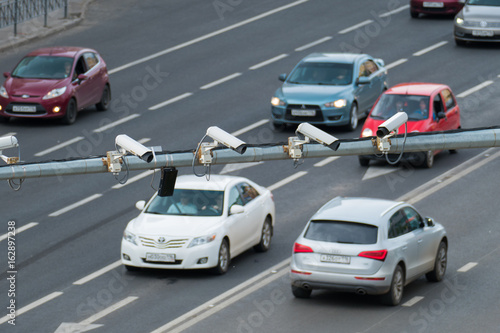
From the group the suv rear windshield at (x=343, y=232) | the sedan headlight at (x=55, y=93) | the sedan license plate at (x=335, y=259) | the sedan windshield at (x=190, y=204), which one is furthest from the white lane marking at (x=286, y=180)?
the sedan license plate at (x=335, y=259)

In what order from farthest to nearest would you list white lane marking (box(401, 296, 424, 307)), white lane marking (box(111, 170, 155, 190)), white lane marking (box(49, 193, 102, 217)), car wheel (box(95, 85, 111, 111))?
car wheel (box(95, 85, 111, 111)) → white lane marking (box(111, 170, 155, 190)) → white lane marking (box(49, 193, 102, 217)) → white lane marking (box(401, 296, 424, 307))

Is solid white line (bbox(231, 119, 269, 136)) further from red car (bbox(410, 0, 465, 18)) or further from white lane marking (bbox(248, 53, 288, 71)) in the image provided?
red car (bbox(410, 0, 465, 18))

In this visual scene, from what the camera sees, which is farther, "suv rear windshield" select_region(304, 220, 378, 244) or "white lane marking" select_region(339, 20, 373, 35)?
"white lane marking" select_region(339, 20, 373, 35)

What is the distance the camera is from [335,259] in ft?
63.4

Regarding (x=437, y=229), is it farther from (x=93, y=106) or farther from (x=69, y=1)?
(x=69, y=1)

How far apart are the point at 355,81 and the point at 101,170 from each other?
→ 19.1 metres

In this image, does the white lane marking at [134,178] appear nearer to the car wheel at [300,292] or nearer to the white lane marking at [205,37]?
the car wheel at [300,292]

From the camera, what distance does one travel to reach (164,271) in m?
22.0

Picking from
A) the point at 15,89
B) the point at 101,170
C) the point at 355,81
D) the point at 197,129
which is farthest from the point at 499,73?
the point at 101,170

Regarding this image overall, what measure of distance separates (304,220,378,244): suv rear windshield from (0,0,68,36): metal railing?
21144mm

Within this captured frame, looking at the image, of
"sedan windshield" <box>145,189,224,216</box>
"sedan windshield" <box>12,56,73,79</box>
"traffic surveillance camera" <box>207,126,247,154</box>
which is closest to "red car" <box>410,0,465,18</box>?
"sedan windshield" <box>12,56,73,79</box>

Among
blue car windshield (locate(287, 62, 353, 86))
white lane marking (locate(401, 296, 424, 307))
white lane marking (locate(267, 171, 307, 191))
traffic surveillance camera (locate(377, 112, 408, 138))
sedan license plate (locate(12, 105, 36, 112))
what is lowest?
A: sedan license plate (locate(12, 105, 36, 112))

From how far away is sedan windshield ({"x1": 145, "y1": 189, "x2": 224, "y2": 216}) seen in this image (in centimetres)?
2200

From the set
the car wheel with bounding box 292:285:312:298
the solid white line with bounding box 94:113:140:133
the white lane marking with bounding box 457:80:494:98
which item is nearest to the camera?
the car wheel with bounding box 292:285:312:298
